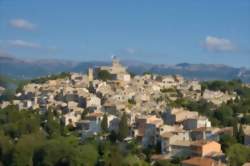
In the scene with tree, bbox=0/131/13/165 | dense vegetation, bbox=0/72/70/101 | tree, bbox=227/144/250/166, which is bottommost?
tree, bbox=0/131/13/165

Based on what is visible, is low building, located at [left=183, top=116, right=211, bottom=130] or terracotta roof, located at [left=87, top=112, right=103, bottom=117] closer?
low building, located at [left=183, top=116, right=211, bottom=130]

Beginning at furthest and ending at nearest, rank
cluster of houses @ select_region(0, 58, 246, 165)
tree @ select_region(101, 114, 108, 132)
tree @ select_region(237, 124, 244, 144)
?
1. tree @ select_region(101, 114, 108, 132)
2. tree @ select_region(237, 124, 244, 144)
3. cluster of houses @ select_region(0, 58, 246, 165)

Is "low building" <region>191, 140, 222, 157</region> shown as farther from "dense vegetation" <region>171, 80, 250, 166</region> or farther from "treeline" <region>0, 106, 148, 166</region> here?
"treeline" <region>0, 106, 148, 166</region>

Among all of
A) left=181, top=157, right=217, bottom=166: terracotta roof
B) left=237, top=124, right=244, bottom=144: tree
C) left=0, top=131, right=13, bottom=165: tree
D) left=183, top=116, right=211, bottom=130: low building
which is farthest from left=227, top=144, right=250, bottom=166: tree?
left=0, top=131, right=13, bottom=165: tree

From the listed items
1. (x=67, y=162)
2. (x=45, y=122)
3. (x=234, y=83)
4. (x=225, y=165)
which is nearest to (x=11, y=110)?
(x=45, y=122)

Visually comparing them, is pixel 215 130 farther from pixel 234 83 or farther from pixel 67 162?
pixel 234 83

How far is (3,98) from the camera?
39.0 metres

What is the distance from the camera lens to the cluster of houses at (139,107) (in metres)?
23.2

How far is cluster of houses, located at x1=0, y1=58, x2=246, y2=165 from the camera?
912 inches

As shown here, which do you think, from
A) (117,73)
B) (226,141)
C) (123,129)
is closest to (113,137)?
(123,129)

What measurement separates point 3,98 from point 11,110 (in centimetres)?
836

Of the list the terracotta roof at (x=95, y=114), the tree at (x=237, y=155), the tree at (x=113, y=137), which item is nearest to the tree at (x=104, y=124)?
the tree at (x=113, y=137)

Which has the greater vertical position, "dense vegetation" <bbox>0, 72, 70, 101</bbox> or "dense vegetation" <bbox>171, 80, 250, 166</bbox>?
"dense vegetation" <bbox>0, 72, 70, 101</bbox>

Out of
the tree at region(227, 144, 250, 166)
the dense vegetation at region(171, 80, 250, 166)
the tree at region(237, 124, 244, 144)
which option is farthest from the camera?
the tree at region(237, 124, 244, 144)
